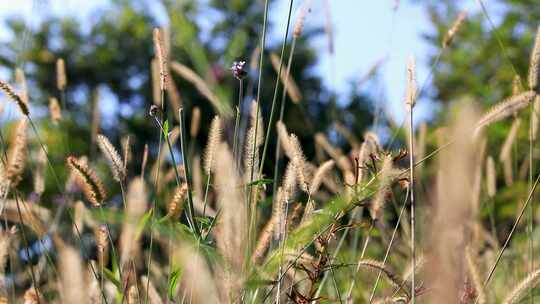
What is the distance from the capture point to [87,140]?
16.6 meters

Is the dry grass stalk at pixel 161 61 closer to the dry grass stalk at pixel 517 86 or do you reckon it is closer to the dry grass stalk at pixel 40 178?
the dry grass stalk at pixel 40 178

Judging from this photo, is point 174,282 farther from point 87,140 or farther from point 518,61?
point 87,140

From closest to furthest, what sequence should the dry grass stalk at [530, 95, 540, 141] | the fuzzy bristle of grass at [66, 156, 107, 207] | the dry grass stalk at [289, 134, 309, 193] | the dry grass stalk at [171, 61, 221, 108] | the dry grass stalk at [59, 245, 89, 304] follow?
the dry grass stalk at [59, 245, 89, 304]
the fuzzy bristle of grass at [66, 156, 107, 207]
the dry grass stalk at [289, 134, 309, 193]
the dry grass stalk at [530, 95, 540, 141]
the dry grass stalk at [171, 61, 221, 108]

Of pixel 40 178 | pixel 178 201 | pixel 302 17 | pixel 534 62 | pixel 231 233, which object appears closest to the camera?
pixel 231 233

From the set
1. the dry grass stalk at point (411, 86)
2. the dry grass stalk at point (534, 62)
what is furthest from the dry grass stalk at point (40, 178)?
the dry grass stalk at point (534, 62)

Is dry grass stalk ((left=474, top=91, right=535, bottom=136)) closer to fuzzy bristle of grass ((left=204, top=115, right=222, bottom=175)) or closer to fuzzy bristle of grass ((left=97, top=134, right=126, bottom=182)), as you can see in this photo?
fuzzy bristle of grass ((left=204, top=115, right=222, bottom=175))

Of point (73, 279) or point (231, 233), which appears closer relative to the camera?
point (73, 279)

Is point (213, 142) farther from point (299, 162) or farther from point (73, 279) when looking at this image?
point (73, 279)

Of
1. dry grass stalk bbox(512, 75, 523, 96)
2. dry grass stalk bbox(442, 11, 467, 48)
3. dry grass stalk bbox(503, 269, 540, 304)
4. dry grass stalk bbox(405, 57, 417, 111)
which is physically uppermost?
dry grass stalk bbox(442, 11, 467, 48)

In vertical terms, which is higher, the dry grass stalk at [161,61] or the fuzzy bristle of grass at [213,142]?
the dry grass stalk at [161,61]

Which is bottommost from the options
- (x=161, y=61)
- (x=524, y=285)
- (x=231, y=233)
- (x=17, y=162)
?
(x=524, y=285)

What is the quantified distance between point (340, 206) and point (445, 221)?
1.85 feet

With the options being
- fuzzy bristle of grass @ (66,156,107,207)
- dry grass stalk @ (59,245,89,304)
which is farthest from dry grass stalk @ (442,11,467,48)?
dry grass stalk @ (59,245,89,304)

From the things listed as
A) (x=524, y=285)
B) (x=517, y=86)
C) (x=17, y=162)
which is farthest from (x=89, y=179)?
(x=517, y=86)
